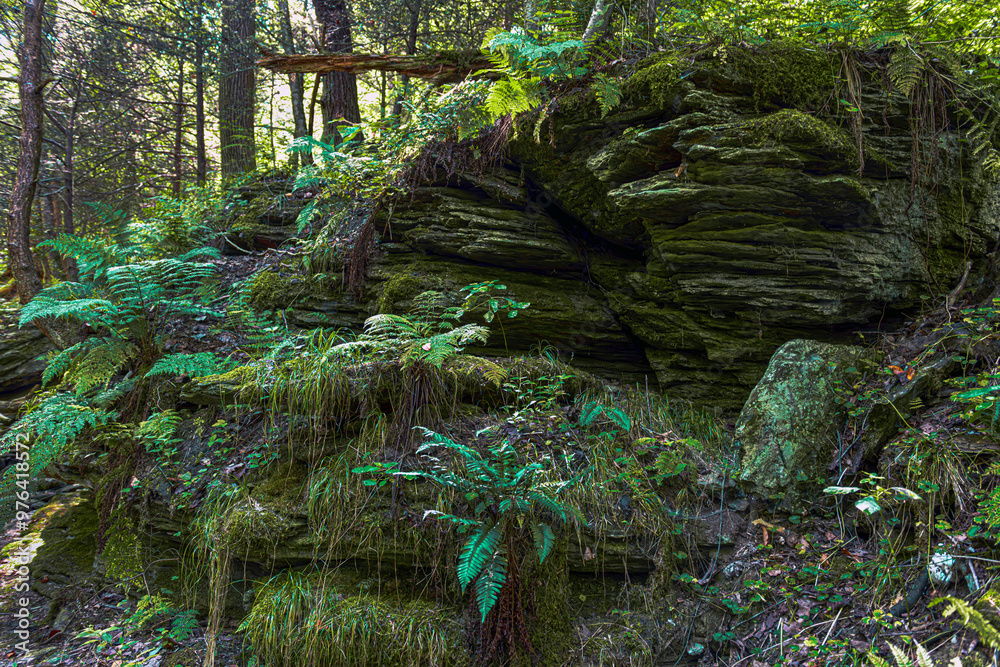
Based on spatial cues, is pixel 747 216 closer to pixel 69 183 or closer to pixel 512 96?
pixel 512 96

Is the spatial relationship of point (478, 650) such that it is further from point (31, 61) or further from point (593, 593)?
point (31, 61)

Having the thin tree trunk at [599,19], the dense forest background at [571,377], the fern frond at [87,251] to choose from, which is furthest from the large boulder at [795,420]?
the fern frond at [87,251]

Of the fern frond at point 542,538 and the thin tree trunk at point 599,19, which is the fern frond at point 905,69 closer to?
the thin tree trunk at point 599,19

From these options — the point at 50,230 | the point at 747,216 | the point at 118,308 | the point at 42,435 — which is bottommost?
the point at 42,435

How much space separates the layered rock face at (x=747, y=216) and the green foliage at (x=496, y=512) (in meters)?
1.86

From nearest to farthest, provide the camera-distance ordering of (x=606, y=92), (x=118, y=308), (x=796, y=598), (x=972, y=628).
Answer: (x=972, y=628) → (x=796, y=598) → (x=606, y=92) → (x=118, y=308)

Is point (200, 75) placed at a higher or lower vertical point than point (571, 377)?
higher

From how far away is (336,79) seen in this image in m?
7.59

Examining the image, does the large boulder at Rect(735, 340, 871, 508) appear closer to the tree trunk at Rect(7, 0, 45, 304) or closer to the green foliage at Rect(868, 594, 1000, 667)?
the green foliage at Rect(868, 594, 1000, 667)

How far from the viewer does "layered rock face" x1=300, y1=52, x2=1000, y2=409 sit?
13.0 feet

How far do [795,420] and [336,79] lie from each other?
7905 millimetres

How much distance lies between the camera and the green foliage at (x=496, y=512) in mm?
2701

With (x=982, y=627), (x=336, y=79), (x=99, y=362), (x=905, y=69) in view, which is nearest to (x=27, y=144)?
(x=99, y=362)

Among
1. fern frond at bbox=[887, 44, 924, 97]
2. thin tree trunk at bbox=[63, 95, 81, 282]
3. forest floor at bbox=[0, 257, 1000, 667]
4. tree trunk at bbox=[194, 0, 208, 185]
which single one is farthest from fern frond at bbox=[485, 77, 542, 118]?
thin tree trunk at bbox=[63, 95, 81, 282]
